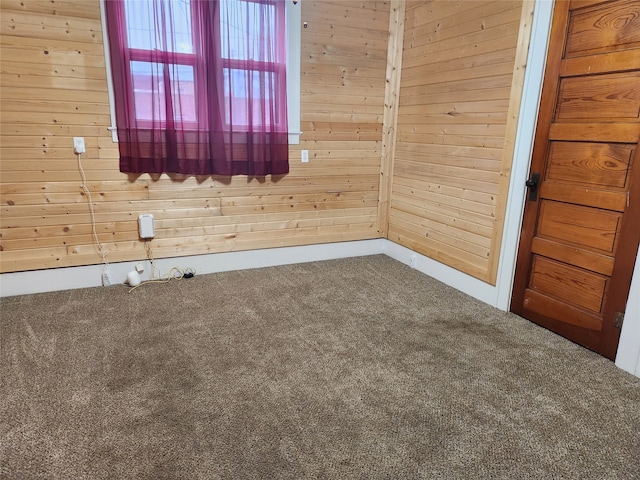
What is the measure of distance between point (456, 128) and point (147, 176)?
2501mm

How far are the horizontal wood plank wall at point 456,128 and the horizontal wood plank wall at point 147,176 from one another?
417 millimetres

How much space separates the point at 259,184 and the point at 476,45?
2.06 metres

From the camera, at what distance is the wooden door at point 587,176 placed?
7.50ft

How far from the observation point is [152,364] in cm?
231

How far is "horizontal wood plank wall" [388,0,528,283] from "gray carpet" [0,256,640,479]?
→ 0.65 m

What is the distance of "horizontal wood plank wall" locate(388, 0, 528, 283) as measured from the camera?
3.01 meters

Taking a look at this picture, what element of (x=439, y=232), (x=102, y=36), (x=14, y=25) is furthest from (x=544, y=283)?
(x=14, y=25)

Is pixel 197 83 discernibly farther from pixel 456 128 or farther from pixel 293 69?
pixel 456 128

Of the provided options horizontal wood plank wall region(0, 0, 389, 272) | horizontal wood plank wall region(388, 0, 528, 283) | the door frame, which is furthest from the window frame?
the door frame

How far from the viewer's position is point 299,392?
2.09 metres

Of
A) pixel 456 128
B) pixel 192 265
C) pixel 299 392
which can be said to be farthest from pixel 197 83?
pixel 299 392

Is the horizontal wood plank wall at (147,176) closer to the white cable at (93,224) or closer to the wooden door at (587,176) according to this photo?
the white cable at (93,224)

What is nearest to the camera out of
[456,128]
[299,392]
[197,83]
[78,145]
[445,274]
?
[299,392]

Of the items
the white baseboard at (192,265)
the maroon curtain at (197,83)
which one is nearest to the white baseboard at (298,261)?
the white baseboard at (192,265)
